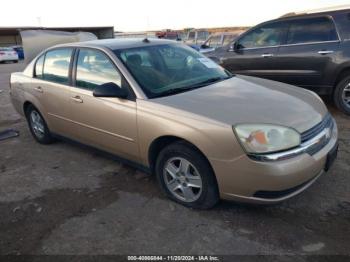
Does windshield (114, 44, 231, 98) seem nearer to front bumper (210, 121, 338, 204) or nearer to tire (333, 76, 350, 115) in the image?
front bumper (210, 121, 338, 204)

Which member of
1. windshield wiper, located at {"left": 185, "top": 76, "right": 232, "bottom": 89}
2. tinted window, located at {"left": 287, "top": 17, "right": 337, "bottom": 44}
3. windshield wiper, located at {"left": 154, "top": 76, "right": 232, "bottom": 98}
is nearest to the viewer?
windshield wiper, located at {"left": 154, "top": 76, "right": 232, "bottom": 98}

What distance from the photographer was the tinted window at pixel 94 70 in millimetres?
3680

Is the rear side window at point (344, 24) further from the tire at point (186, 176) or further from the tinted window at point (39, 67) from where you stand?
the tinted window at point (39, 67)

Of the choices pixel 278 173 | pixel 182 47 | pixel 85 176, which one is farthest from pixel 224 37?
pixel 278 173

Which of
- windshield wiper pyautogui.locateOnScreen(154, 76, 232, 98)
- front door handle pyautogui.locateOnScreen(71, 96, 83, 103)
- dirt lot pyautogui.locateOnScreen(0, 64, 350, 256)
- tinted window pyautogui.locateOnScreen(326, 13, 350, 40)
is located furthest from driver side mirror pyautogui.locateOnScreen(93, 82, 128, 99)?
tinted window pyautogui.locateOnScreen(326, 13, 350, 40)

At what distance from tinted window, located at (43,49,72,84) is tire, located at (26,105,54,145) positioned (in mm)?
740

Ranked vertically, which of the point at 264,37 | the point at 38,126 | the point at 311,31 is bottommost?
the point at 38,126

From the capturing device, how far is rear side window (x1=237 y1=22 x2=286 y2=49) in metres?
6.50

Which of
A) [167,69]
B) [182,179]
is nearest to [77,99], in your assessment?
[167,69]

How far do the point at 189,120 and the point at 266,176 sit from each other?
2.61 ft

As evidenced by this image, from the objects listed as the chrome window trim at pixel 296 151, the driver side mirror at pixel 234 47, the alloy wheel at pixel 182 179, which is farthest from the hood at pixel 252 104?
the driver side mirror at pixel 234 47

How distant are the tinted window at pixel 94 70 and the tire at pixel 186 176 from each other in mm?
978

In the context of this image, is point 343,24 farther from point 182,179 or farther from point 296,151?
point 182,179

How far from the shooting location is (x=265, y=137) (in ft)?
8.87
